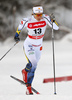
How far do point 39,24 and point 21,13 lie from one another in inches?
654

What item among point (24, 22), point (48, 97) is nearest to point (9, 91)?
point (24, 22)

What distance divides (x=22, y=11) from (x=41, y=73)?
12910mm

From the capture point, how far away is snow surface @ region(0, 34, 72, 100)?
4180 millimetres

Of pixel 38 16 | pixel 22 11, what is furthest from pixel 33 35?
pixel 22 11

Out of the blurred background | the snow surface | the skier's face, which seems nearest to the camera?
the snow surface

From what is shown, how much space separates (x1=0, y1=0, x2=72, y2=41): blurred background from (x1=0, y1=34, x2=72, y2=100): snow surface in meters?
2.09

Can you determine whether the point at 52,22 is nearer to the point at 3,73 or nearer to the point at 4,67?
the point at 3,73

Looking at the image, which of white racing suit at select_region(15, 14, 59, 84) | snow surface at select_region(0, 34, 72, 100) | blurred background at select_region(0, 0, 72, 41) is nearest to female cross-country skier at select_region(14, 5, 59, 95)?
white racing suit at select_region(15, 14, 59, 84)

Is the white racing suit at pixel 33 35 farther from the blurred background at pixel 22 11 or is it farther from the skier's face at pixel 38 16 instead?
the blurred background at pixel 22 11

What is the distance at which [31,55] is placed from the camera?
5.13 m

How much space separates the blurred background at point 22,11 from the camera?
798 inches

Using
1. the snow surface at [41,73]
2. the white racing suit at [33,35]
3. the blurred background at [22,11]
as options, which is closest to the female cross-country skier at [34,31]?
the white racing suit at [33,35]

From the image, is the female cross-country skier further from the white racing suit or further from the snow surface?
the snow surface

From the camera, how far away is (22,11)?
70.2 ft
